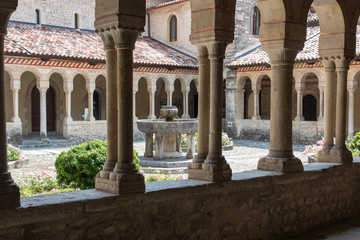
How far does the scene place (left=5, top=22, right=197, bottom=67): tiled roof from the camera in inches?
639

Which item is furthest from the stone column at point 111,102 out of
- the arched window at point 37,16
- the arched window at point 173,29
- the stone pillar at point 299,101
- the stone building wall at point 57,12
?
the arched window at point 173,29

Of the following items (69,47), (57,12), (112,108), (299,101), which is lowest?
(112,108)

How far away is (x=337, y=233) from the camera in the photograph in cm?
542

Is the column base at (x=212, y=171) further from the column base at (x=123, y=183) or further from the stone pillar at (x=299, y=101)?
the stone pillar at (x=299, y=101)

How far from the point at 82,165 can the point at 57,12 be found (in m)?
15.3

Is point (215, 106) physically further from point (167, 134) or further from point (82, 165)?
point (167, 134)

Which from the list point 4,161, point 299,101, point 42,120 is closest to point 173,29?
point 299,101

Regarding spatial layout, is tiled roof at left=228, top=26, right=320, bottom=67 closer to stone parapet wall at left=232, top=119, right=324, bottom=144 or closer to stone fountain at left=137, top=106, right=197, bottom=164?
stone parapet wall at left=232, top=119, right=324, bottom=144

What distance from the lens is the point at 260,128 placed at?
19656mm

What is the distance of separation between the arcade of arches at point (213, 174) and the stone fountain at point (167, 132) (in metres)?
5.40

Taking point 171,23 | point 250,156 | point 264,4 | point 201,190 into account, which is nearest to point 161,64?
point 171,23

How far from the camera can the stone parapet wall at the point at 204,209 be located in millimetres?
3375

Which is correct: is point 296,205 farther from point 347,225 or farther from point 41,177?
point 41,177

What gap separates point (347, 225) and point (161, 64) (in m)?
14.5
